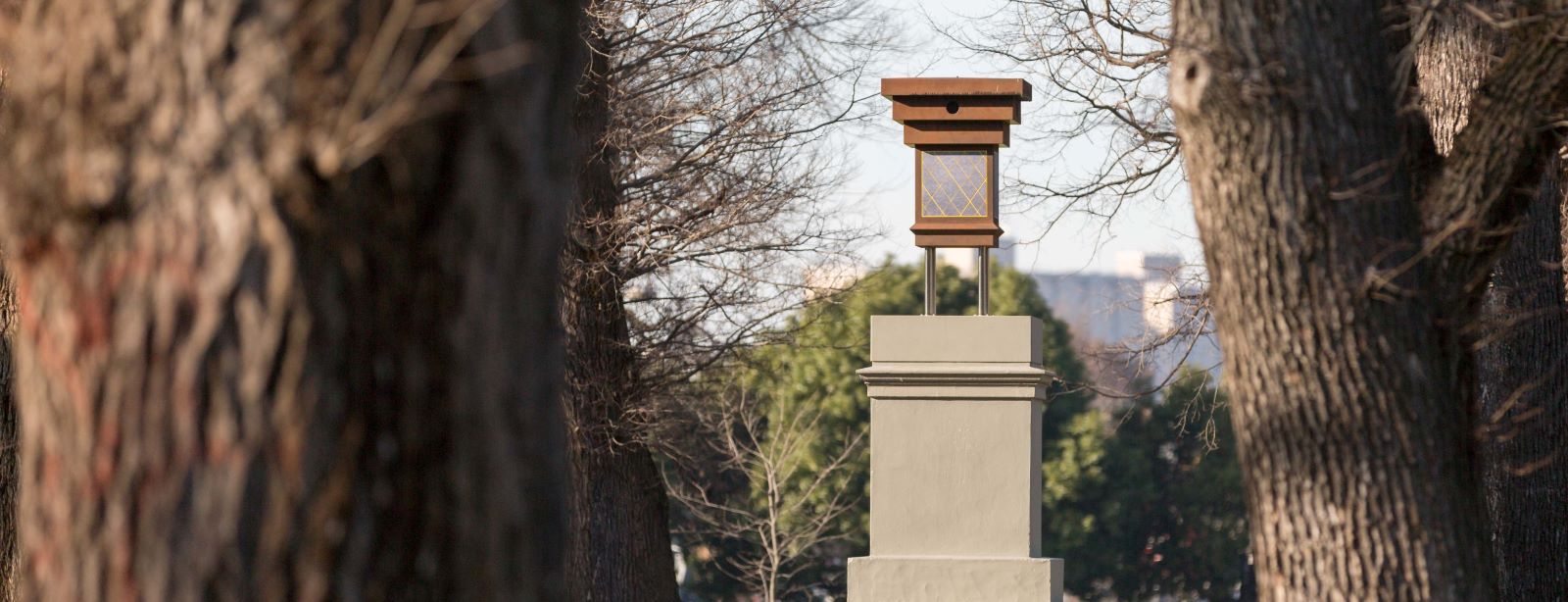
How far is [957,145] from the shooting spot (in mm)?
10305

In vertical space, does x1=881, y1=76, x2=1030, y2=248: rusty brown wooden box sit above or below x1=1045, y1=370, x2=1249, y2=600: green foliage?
above

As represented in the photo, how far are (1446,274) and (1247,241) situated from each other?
22.1 inches

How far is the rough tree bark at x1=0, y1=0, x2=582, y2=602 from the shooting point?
2514 millimetres

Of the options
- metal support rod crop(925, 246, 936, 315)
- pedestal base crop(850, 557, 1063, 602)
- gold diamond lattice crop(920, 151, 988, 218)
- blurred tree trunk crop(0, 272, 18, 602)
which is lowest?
pedestal base crop(850, 557, 1063, 602)

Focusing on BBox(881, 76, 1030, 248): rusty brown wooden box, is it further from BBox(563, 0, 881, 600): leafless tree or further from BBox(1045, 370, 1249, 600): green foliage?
BBox(1045, 370, 1249, 600): green foliage

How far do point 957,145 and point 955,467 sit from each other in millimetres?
1937

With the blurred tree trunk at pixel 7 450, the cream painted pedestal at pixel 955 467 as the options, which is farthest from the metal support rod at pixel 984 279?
the blurred tree trunk at pixel 7 450

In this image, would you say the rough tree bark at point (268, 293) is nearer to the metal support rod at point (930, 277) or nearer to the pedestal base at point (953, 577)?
the pedestal base at point (953, 577)

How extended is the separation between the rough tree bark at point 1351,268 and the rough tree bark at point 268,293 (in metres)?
2.74

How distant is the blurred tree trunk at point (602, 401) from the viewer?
12352mm

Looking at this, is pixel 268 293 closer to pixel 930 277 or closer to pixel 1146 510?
pixel 930 277

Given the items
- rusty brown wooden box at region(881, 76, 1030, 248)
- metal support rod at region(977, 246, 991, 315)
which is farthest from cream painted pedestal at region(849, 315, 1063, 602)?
rusty brown wooden box at region(881, 76, 1030, 248)

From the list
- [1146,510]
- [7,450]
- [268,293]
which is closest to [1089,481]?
[1146,510]

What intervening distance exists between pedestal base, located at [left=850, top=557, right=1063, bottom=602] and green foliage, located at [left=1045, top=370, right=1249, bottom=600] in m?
28.3
